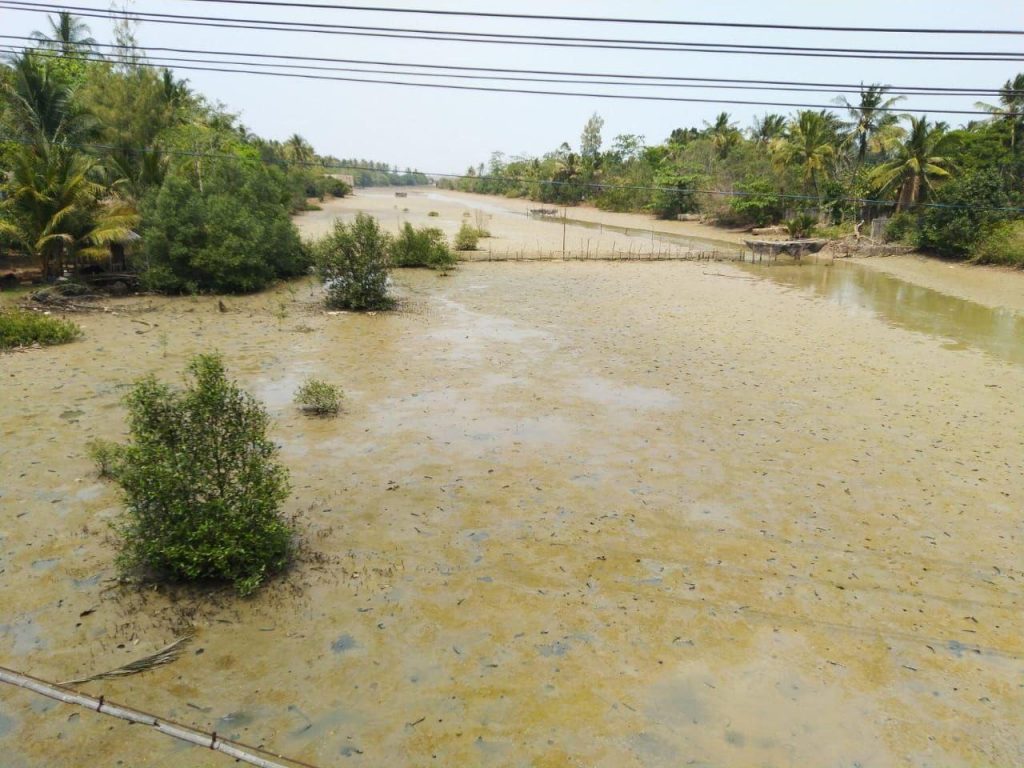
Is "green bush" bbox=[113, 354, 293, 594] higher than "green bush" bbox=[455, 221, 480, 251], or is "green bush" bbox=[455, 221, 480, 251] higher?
"green bush" bbox=[455, 221, 480, 251]

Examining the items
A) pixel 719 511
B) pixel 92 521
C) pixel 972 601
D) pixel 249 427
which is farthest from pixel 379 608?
pixel 972 601

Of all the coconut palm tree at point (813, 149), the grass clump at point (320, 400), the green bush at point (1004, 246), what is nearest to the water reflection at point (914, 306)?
the green bush at point (1004, 246)

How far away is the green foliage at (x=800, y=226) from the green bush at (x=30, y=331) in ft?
110

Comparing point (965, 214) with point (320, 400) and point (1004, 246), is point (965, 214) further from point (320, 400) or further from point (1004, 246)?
point (320, 400)

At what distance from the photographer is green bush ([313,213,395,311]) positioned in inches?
675

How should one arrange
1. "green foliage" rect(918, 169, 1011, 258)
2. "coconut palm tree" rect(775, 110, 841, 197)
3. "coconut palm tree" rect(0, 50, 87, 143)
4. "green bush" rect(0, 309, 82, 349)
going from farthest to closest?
"coconut palm tree" rect(775, 110, 841, 197)
"green foliage" rect(918, 169, 1011, 258)
"coconut palm tree" rect(0, 50, 87, 143)
"green bush" rect(0, 309, 82, 349)

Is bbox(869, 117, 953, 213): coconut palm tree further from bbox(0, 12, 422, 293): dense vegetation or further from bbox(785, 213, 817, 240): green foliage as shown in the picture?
bbox(0, 12, 422, 293): dense vegetation

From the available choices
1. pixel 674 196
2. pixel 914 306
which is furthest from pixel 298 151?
pixel 914 306

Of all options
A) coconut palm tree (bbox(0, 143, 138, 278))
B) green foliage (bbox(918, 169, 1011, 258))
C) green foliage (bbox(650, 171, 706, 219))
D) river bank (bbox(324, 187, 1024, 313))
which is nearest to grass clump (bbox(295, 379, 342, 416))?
coconut palm tree (bbox(0, 143, 138, 278))

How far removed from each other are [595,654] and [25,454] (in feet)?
24.3

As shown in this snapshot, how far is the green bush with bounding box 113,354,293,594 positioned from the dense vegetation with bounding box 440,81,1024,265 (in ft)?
42.9

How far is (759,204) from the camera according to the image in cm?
3988

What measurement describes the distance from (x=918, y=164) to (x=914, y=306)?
14.8 m

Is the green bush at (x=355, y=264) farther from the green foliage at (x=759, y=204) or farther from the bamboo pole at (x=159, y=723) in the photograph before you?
the green foliage at (x=759, y=204)
